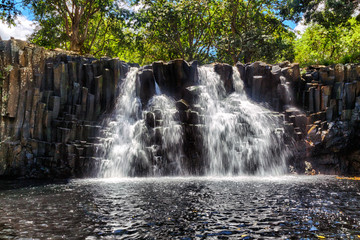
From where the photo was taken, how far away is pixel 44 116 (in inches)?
737

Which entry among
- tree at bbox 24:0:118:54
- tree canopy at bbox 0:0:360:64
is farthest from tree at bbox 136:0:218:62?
tree at bbox 24:0:118:54

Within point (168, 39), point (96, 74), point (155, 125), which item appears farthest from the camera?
point (168, 39)

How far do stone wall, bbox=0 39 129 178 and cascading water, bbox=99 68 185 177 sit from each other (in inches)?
44.2

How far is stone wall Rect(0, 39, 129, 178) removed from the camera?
58.2ft

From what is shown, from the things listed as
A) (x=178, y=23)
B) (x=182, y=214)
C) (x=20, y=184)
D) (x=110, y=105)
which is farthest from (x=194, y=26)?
(x=182, y=214)

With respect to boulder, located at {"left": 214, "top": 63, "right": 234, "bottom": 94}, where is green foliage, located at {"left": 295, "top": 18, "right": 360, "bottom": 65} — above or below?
above

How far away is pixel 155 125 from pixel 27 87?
8981mm

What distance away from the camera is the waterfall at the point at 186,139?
19.0 m

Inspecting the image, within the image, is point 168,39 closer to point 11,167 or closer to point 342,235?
point 11,167

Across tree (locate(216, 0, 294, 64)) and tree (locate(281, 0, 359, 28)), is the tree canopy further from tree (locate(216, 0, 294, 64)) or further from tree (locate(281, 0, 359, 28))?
tree (locate(281, 0, 359, 28))

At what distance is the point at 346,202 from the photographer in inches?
367

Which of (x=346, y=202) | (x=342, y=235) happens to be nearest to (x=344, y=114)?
(x=346, y=202)

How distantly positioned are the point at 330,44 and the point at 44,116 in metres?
36.1

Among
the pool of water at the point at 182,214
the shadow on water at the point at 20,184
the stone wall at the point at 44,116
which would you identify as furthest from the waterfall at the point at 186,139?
the pool of water at the point at 182,214
